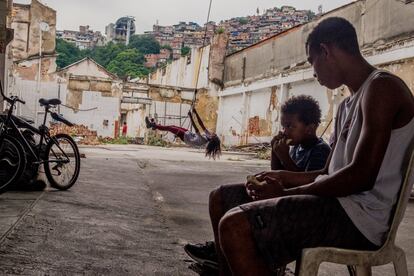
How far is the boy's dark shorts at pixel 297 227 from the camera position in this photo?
65.5 inches

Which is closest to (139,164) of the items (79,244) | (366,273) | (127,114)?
(79,244)

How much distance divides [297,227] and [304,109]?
124 cm

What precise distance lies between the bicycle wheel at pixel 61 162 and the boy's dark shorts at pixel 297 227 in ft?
14.7

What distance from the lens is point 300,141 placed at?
2.74 metres

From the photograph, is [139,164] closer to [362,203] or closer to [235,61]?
[362,203]

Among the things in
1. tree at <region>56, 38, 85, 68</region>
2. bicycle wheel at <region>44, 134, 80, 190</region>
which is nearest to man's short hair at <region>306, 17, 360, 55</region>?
bicycle wheel at <region>44, 134, 80, 190</region>

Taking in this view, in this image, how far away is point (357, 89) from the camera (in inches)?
73.1

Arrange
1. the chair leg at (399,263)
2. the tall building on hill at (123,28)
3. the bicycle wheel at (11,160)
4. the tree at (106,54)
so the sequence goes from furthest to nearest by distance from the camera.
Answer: the tall building on hill at (123,28)
the tree at (106,54)
the bicycle wheel at (11,160)
the chair leg at (399,263)

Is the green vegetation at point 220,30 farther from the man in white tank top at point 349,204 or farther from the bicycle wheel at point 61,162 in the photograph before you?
the man in white tank top at point 349,204

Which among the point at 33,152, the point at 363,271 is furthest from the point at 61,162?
the point at 363,271

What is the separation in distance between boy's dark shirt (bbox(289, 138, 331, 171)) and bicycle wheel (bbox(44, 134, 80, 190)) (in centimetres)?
374

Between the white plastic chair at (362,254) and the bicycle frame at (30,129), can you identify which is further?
the bicycle frame at (30,129)

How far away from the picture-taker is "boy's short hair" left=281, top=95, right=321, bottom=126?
9.14 feet

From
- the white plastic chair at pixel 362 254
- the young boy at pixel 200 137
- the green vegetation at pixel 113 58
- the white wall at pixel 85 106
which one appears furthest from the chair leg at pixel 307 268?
A: the green vegetation at pixel 113 58
